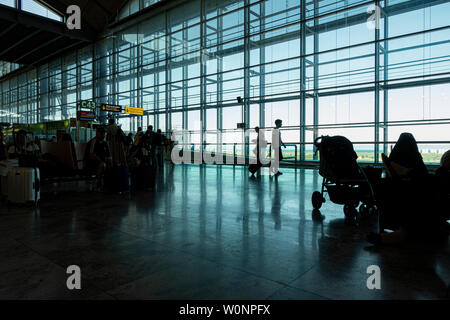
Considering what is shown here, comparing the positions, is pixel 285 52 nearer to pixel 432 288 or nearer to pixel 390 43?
pixel 390 43

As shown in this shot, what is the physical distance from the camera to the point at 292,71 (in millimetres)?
14156

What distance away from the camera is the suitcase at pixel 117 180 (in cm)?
592

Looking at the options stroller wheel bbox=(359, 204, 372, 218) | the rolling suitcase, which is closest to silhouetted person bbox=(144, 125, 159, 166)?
the rolling suitcase

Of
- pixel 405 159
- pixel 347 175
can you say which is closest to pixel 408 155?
pixel 405 159

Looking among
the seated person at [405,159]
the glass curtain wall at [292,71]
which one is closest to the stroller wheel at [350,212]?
the seated person at [405,159]

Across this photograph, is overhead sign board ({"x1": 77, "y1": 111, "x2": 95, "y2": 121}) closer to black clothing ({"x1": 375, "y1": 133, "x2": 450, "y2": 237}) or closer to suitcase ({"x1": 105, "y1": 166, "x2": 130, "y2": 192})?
suitcase ({"x1": 105, "y1": 166, "x2": 130, "y2": 192})

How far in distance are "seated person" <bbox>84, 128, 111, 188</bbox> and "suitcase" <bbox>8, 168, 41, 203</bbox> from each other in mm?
1447

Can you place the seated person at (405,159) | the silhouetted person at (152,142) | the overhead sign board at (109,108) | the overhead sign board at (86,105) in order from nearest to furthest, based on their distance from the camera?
the seated person at (405,159)
the silhouetted person at (152,142)
the overhead sign board at (86,105)
the overhead sign board at (109,108)

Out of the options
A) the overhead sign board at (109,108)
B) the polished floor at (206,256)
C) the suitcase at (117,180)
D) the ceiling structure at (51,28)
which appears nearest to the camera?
the polished floor at (206,256)

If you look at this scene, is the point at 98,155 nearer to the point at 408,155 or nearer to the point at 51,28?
the point at 408,155

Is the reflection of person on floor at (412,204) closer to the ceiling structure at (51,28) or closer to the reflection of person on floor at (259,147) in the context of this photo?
the reflection of person on floor at (259,147)

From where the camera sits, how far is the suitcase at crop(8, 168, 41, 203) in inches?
180

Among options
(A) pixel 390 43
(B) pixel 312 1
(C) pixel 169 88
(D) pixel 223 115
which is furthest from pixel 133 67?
(A) pixel 390 43

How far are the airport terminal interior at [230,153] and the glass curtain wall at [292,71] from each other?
0.23 feet
